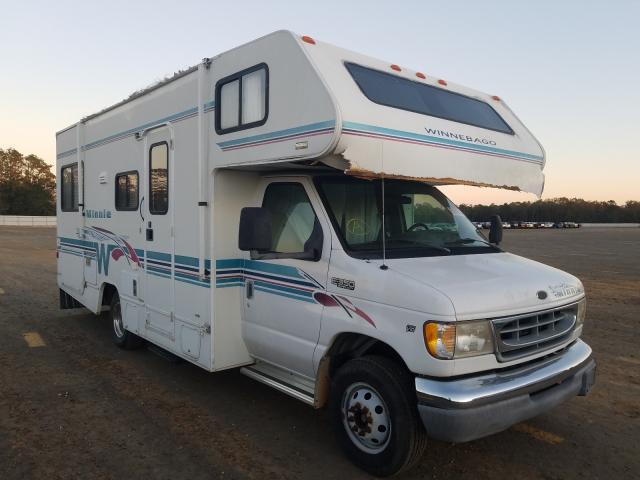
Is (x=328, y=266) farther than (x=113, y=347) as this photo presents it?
No

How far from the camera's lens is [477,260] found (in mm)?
4258

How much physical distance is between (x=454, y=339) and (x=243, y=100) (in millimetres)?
2691

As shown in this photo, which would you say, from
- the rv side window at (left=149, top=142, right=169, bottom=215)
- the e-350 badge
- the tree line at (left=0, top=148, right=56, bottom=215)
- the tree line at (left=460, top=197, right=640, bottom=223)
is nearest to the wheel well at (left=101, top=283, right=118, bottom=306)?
the rv side window at (left=149, top=142, right=169, bottom=215)

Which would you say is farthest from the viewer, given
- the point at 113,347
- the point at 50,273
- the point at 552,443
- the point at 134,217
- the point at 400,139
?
the point at 50,273

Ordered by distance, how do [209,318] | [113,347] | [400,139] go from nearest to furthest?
1. [400,139]
2. [209,318]
3. [113,347]

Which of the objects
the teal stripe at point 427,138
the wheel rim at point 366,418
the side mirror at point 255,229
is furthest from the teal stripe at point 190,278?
the teal stripe at point 427,138

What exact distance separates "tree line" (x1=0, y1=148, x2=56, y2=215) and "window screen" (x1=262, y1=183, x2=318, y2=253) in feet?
229

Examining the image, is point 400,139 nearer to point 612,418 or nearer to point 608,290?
point 612,418

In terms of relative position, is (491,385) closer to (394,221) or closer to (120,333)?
(394,221)

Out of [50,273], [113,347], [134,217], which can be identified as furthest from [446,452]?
[50,273]

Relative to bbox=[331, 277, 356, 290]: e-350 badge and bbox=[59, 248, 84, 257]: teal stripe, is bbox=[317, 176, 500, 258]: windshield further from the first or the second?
bbox=[59, 248, 84, 257]: teal stripe

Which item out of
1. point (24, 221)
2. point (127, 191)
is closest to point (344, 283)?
point (127, 191)

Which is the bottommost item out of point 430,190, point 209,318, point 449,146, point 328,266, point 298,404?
point 298,404

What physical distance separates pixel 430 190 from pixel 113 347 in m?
4.78
